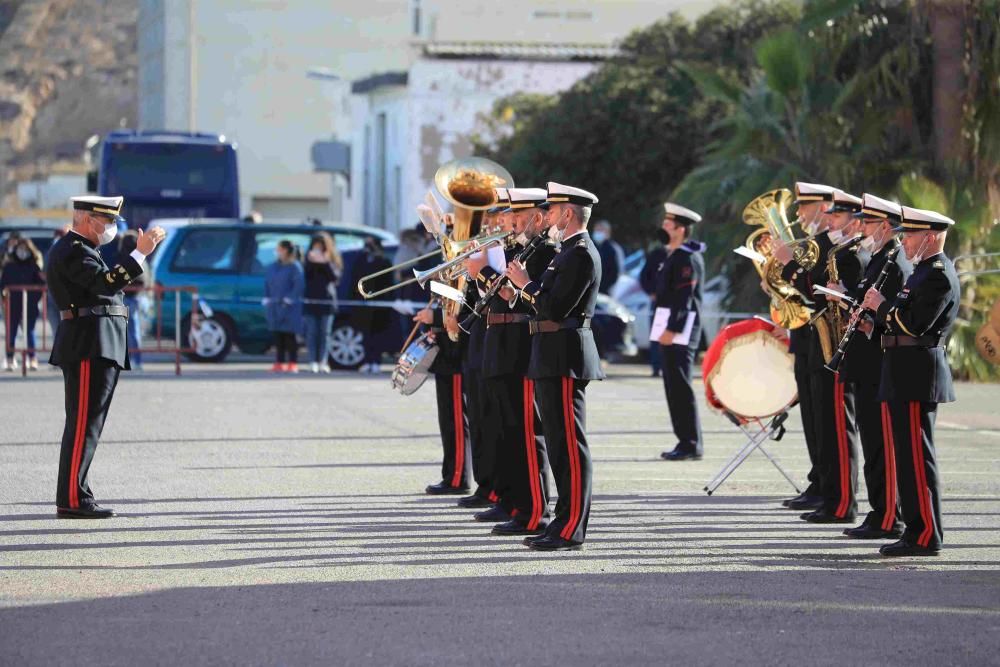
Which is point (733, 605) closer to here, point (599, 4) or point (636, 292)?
point (636, 292)

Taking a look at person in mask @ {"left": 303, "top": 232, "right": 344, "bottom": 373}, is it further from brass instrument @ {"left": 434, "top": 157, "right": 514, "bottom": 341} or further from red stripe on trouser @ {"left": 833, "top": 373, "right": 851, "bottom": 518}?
red stripe on trouser @ {"left": 833, "top": 373, "right": 851, "bottom": 518}

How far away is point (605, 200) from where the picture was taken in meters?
35.4

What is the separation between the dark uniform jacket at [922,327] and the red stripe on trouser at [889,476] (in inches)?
20.8

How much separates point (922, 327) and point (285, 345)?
14.8 meters

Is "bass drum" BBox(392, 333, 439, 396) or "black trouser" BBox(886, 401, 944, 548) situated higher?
"bass drum" BBox(392, 333, 439, 396)

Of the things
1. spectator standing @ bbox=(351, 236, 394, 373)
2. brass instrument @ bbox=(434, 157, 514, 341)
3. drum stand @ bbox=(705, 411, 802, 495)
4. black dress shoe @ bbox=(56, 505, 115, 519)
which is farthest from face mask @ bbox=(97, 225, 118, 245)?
spectator standing @ bbox=(351, 236, 394, 373)

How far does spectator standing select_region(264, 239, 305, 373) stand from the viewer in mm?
23625

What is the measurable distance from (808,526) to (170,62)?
2648 inches

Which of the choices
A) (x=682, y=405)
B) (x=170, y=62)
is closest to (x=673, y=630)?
(x=682, y=405)

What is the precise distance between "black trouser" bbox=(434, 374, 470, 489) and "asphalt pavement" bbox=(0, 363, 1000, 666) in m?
0.29

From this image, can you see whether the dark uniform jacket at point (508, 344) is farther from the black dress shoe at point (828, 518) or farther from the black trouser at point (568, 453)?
the black dress shoe at point (828, 518)

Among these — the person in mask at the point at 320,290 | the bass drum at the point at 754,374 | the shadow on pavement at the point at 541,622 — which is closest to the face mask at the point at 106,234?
the shadow on pavement at the point at 541,622

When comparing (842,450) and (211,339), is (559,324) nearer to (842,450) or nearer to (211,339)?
(842,450)

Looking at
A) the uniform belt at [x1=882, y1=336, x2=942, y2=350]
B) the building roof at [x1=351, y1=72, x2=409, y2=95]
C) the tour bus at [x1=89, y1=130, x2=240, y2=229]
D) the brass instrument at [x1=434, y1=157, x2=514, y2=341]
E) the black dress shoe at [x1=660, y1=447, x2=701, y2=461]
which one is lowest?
the black dress shoe at [x1=660, y1=447, x2=701, y2=461]
